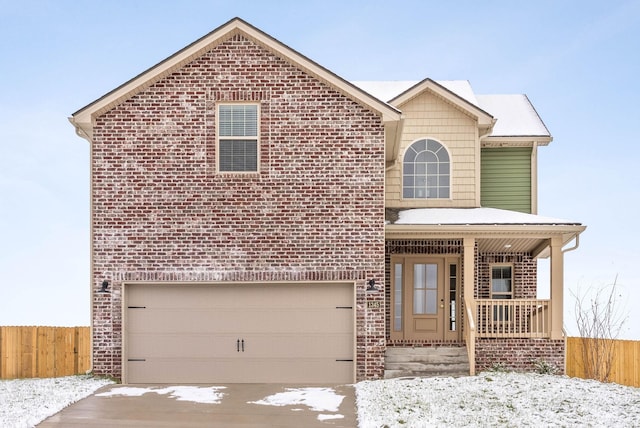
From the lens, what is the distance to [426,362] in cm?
1524

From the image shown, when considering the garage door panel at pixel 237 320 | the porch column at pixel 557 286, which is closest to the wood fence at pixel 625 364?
the porch column at pixel 557 286

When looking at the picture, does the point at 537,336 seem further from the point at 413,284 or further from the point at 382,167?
the point at 382,167

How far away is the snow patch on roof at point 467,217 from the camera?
1580 centimetres

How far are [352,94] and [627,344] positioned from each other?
10.4m

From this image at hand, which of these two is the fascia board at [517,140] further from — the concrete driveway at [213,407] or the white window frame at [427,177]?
the concrete driveway at [213,407]

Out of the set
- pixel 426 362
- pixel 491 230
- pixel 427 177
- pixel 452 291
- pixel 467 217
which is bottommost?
pixel 426 362

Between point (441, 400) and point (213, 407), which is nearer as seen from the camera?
point (441, 400)

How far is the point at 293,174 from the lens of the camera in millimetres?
14297

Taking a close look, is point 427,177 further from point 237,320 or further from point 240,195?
point 237,320

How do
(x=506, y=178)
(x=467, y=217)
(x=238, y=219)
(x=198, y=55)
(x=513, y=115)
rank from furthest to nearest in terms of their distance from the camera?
(x=513, y=115) < (x=506, y=178) < (x=467, y=217) < (x=198, y=55) < (x=238, y=219)

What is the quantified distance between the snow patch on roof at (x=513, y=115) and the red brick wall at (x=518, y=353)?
6499 millimetres

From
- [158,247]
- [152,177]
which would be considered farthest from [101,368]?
[152,177]

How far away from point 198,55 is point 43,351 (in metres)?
9.90

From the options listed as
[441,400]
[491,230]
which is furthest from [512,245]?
[441,400]
